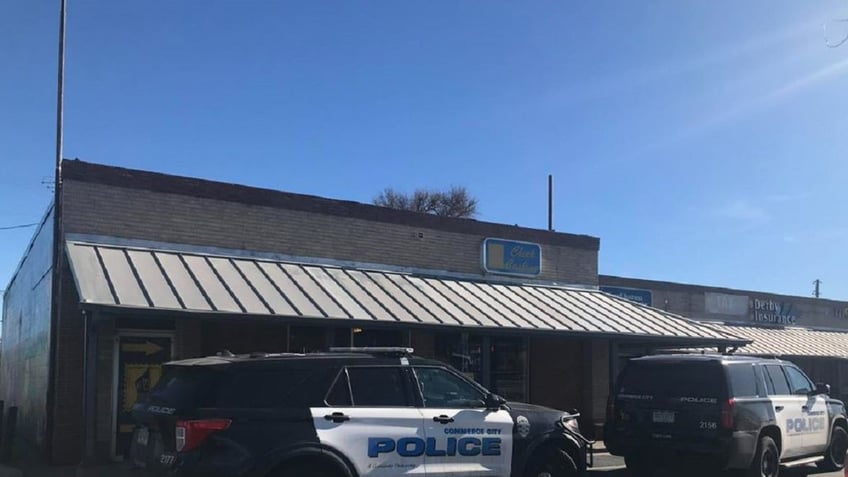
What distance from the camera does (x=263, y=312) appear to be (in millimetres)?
11898

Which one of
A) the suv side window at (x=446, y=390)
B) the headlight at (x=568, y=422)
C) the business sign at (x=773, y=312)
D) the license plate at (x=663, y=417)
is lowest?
the license plate at (x=663, y=417)

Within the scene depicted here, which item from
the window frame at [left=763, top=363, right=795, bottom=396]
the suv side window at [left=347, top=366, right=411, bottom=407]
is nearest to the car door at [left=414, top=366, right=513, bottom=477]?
the suv side window at [left=347, top=366, right=411, bottom=407]

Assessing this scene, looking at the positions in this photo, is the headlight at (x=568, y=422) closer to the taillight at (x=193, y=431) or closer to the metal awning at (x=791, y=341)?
the taillight at (x=193, y=431)

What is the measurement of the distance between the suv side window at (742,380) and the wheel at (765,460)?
70 centimetres

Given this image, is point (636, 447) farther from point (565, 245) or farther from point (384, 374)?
point (565, 245)

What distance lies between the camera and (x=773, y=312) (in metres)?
29.7

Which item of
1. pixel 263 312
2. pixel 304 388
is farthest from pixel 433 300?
pixel 304 388

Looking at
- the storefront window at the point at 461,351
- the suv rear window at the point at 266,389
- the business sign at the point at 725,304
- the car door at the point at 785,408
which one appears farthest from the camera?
the business sign at the point at 725,304

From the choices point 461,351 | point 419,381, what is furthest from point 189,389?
point 461,351

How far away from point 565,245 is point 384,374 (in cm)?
1183

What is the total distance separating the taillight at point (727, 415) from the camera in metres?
10.8

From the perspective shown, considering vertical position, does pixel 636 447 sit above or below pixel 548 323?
below

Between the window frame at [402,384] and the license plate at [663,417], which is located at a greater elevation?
the window frame at [402,384]

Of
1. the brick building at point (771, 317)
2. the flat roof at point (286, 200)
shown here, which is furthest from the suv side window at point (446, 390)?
the brick building at point (771, 317)
